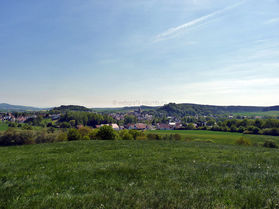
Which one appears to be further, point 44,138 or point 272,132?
point 272,132

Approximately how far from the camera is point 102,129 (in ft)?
146

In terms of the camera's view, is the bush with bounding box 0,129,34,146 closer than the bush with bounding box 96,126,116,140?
No

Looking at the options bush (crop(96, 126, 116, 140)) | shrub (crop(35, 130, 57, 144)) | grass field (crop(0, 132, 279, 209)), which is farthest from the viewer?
shrub (crop(35, 130, 57, 144))

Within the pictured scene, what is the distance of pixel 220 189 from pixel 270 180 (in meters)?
3.32

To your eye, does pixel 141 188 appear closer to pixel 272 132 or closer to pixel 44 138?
pixel 44 138

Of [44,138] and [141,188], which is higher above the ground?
[141,188]

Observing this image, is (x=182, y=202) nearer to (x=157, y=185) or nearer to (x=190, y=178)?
(x=157, y=185)

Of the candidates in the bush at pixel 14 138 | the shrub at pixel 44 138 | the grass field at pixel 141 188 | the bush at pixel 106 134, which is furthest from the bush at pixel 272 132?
the bush at pixel 14 138

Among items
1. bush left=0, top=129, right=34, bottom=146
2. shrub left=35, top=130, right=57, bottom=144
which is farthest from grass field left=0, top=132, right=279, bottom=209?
bush left=0, top=129, right=34, bottom=146

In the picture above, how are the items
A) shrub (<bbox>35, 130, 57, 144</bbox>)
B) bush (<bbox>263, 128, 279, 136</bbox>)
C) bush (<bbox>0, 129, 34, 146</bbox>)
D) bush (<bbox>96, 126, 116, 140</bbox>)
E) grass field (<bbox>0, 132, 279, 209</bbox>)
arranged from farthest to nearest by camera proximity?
bush (<bbox>263, 128, 279, 136</bbox>) → shrub (<bbox>35, 130, 57, 144</bbox>) → bush (<bbox>0, 129, 34, 146</bbox>) → bush (<bbox>96, 126, 116, 140</bbox>) → grass field (<bbox>0, 132, 279, 209</bbox>)

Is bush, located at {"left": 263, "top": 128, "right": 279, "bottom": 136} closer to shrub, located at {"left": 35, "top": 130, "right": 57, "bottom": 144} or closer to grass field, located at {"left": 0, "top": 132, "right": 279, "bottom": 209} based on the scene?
grass field, located at {"left": 0, "top": 132, "right": 279, "bottom": 209}

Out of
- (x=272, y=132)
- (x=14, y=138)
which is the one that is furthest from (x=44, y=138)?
(x=272, y=132)

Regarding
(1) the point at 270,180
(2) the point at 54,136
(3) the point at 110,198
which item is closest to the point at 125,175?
(3) the point at 110,198

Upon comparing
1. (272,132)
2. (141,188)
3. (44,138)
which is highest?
Result: (141,188)
